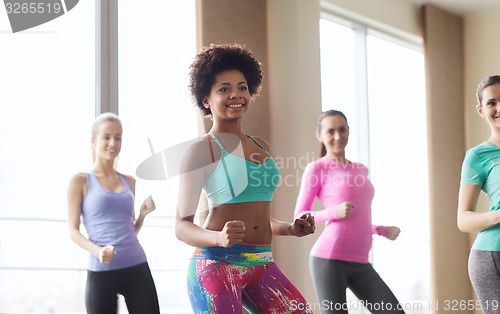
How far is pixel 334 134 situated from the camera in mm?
3025

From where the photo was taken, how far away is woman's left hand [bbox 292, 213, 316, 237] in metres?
1.72

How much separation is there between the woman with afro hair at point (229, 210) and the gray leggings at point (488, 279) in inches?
30.8

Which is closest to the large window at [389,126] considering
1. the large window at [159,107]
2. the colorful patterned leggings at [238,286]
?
the large window at [159,107]

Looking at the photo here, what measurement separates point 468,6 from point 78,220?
4508mm

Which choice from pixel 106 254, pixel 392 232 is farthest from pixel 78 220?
pixel 392 232

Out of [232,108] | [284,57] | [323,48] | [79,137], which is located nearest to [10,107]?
[79,137]

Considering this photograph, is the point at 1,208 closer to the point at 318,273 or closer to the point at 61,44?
the point at 61,44

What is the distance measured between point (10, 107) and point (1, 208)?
477 millimetres

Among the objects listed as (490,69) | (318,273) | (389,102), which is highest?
Result: (490,69)

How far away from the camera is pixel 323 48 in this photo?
4613 mm

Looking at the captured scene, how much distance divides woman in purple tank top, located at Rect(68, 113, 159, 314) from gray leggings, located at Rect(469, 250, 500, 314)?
4.14ft

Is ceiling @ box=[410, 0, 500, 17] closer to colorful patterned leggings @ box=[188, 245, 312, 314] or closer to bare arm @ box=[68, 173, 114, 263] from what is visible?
bare arm @ box=[68, 173, 114, 263]

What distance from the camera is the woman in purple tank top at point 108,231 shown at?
234 cm

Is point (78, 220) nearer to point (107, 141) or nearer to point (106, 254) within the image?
point (106, 254)
